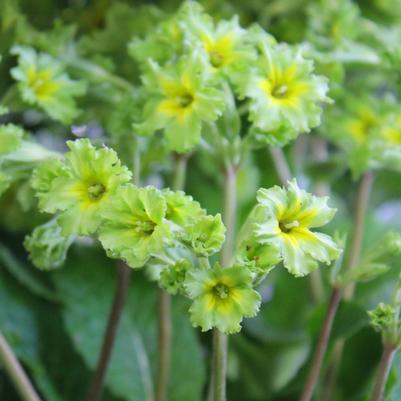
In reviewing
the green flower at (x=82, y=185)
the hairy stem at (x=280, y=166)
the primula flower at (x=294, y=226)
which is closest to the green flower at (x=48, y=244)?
the green flower at (x=82, y=185)

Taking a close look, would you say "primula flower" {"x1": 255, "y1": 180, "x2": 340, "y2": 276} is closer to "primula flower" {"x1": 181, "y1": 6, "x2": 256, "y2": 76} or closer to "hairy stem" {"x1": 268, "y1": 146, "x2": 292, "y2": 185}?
"primula flower" {"x1": 181, "y1": 6, "x2": 256, "y2": 76}

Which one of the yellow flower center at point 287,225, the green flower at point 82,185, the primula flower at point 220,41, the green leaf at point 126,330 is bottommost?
the green leaf at point 126,330

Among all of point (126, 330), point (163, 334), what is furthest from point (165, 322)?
point (126, 330)

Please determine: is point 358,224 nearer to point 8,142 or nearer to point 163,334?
point 163,334

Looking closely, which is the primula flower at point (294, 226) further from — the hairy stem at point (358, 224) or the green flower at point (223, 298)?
the hairy stem at point (358, 224)

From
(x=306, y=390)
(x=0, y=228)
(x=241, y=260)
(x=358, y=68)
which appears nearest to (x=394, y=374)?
(x=306, y=390)

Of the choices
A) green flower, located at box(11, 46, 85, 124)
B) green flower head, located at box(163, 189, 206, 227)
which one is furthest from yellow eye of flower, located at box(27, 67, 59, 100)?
green flower head, located at box(163, 189, 206, 227)
